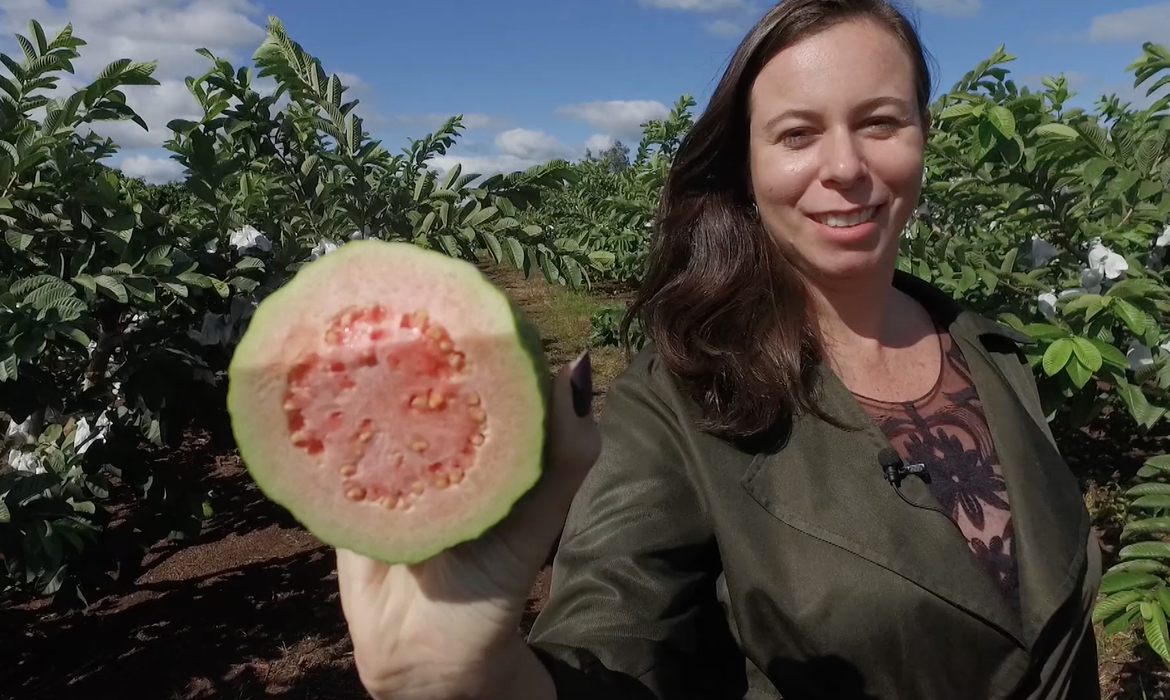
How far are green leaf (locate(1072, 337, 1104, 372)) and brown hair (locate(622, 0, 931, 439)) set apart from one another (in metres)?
0.58

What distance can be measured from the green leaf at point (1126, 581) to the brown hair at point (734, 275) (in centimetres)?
73

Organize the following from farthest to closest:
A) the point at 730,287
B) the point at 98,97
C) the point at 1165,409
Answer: the point at 98,97 < the point at 1165,409 < the point at 730,287

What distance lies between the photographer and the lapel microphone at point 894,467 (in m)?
1.17

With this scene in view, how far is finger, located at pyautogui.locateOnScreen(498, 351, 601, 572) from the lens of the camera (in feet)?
2.08

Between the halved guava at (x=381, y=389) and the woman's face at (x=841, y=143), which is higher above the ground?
the woman's face at (x=841, y=143)

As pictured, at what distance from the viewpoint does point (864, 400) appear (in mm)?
1320

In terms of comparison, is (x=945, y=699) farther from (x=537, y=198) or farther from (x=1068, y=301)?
(x=537, y=198)

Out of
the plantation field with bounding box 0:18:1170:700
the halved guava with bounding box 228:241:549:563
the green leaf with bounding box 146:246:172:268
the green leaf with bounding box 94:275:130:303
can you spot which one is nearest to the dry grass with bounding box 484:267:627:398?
the plantation field with bounding box 0:18:1170:700

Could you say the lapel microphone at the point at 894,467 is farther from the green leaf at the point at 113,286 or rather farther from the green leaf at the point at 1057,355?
the green leaf at the point at 113,286

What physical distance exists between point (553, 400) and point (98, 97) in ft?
6.48

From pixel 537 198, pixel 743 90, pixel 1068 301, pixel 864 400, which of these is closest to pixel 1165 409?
pixel 1068 301

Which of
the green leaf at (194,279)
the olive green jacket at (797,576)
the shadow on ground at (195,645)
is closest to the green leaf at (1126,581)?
the olive green jacket at (797,576)

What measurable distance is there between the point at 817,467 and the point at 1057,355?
27.5 inches

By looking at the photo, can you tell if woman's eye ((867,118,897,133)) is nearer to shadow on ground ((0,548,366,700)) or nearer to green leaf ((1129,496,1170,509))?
green leaf ((1129,496,1170,509))
